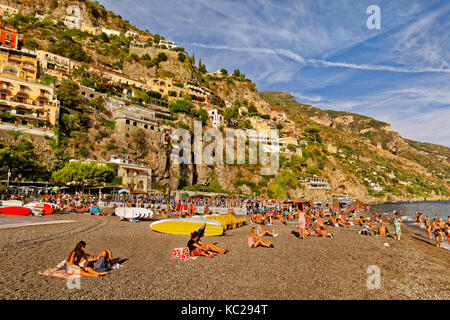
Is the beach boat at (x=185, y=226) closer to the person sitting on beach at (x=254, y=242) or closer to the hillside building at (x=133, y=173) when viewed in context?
the person sitting on beach at (x=254, y=242)

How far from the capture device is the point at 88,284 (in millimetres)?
5316

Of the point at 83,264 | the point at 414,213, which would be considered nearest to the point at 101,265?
the point at 83,264

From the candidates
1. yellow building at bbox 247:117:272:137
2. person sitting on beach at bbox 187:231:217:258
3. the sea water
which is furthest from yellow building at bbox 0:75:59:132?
yellow building at bbox 247:117:272:137

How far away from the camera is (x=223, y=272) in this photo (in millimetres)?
6484

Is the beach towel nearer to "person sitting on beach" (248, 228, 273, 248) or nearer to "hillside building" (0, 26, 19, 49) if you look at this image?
"person sitting on beach" (248, 228, 273, 248)

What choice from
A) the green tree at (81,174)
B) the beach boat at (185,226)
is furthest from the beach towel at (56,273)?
the green tree at (81,174)

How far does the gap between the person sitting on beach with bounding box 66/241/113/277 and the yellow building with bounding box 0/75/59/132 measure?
32.6 metres

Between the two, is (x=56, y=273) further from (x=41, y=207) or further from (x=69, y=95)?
(x=69, y=95)

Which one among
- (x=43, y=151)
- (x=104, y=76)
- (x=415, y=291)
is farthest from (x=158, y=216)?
(x=104, y=76)

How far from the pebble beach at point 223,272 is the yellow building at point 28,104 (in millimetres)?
27457

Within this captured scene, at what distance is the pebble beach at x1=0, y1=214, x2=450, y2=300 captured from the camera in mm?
4996

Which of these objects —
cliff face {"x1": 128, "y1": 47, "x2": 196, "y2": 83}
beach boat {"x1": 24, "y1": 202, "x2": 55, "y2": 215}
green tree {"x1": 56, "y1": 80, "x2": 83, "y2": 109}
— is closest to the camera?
beach boat {"x1": 24, "y1": 202, "x2": 55, "y2": 215}
